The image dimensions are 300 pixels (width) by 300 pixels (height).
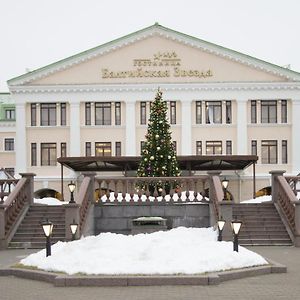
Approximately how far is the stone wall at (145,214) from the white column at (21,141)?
35682 mm

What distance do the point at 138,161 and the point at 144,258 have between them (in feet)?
109

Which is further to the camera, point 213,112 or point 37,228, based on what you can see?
point 213,112

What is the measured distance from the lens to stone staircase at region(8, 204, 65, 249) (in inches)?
1011

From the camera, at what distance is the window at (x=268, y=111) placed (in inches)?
2470

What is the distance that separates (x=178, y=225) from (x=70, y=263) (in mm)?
11334

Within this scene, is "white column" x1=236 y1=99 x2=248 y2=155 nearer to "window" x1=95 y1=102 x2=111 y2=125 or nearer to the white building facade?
the white building facade

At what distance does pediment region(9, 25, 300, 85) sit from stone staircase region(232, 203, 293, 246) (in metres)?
34.1

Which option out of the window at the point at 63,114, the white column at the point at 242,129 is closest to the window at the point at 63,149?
the window at the point at 63,114

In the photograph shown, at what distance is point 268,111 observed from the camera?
63094 mm

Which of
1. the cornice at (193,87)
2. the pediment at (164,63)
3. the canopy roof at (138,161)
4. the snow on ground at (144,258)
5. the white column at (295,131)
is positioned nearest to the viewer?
the snow on ground at (144,258)

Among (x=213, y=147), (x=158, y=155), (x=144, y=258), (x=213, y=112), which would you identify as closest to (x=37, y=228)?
(x=158, y=155)

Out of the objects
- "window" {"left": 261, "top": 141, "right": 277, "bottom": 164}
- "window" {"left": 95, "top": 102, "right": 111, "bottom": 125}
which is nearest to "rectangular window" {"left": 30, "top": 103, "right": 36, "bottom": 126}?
"window" {"left": 95, "top": 102, "right": 111, "bottom": 125}

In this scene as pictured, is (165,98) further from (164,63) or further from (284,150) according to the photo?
(284,150)

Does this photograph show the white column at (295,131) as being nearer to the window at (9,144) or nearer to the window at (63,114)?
the window at (63,114)
